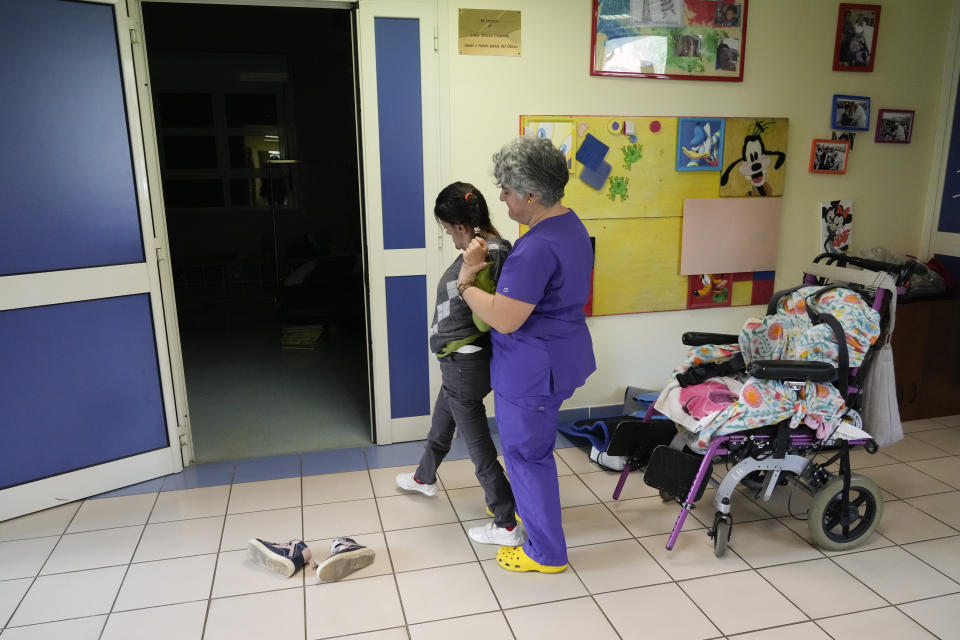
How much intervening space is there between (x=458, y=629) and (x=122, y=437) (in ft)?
6.38

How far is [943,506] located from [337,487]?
2.76 m

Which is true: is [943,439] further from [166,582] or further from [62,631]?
[62,631]

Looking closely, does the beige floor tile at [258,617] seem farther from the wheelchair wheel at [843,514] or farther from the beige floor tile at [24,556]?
the wheelchair wheel at [843,514]

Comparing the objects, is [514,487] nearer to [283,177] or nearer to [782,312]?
[782,312]

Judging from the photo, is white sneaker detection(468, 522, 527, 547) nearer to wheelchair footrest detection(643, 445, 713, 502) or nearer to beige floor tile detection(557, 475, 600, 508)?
beige floor tile detection(557, 475, 600, 508)

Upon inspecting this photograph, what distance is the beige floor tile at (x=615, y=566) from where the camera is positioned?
7.86 ft

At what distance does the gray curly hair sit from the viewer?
2127mm

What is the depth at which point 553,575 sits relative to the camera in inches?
96.2

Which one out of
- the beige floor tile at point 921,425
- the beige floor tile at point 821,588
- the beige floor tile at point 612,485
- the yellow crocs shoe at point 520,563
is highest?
the yellow crocs shoe at point 520,563

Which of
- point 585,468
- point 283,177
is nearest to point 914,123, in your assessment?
point 585,468

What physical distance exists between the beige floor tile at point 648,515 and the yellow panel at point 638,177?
5.04 feet

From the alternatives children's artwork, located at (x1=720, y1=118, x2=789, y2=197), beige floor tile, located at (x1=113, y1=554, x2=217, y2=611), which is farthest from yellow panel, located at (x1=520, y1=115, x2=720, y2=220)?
beige floor tile, located at (x1=113, y1=554, x2=217, y2=611)

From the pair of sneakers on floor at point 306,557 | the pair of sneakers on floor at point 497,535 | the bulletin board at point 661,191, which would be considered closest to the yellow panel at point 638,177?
the bulletin board at point 661,191

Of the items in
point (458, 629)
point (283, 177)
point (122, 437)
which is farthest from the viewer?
point (283, 177)
